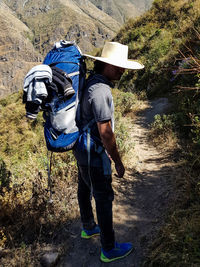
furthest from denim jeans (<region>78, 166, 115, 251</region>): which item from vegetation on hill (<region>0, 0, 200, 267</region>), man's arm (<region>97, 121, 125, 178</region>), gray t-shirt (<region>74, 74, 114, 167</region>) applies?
vegetation on hill (<region>0, 0, 200, 267</region>)

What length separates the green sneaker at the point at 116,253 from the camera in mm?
2354

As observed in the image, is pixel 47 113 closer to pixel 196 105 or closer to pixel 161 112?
pixel 196 105

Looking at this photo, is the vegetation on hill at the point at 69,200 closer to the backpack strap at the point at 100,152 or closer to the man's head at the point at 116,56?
the man's head at the point at 116,56

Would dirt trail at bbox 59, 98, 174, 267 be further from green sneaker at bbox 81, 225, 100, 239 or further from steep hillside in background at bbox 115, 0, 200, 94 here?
steep hillside in background at bbox 115, 0, 200, 94

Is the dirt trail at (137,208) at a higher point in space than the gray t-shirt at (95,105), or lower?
lower

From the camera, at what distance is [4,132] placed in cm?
1084

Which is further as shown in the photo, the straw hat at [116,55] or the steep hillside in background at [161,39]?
the steep hillside in background at [161,39]

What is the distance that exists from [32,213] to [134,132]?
3755mm

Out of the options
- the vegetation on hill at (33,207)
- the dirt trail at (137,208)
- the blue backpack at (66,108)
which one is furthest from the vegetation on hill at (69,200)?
the blue backpack at (66,108)

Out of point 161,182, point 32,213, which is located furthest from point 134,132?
point 32,213

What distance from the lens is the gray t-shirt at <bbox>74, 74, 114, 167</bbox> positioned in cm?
182

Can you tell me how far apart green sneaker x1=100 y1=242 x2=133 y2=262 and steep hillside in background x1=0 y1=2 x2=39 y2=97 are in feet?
539

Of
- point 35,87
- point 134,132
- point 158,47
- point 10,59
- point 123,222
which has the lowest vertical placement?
point 123,222

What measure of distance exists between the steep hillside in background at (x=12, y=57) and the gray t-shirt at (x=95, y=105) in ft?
539
